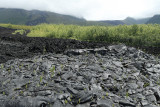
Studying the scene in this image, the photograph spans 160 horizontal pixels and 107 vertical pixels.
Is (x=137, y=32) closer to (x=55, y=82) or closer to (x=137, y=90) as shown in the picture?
(x=137, y=90)

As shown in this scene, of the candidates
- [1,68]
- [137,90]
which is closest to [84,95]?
[137,90]

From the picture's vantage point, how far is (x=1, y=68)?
8.86 meters

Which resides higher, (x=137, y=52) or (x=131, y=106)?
(x=137, y=52)

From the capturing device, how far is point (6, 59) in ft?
33.8

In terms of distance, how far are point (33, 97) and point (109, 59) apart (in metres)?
6.49

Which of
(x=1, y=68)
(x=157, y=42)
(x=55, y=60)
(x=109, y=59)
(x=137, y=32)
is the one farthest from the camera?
(x=137, y=32)

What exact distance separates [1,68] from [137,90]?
8.46m

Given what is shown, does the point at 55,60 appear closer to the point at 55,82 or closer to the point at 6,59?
the point at 55,82

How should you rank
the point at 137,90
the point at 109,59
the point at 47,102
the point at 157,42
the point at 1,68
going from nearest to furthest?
1. the point at 47,102
2. the point at 137,90
3. the point at 1,68
4. the point at 109,59
5. the point at 157,42

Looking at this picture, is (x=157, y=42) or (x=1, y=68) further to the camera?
(x=157, y=42)

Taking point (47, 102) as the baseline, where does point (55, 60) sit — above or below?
above

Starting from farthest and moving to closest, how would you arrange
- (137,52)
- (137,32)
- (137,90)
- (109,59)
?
1. (137,32)
2. (137,52)
3. (109,59)
4. (137,90)

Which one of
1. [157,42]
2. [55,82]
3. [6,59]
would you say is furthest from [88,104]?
[157,42]

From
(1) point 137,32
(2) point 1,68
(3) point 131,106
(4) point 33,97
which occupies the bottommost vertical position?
(3) point 131,106
